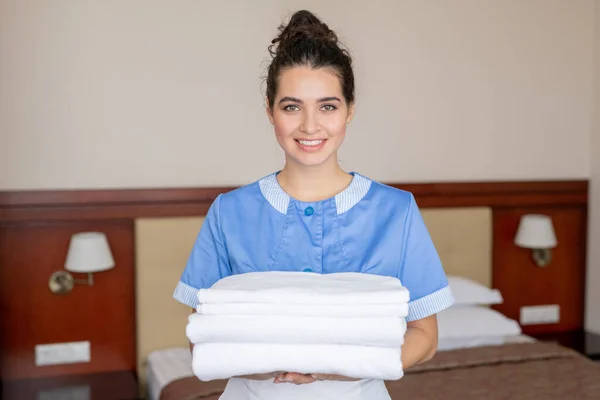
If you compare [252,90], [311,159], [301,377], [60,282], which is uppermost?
[252,90]

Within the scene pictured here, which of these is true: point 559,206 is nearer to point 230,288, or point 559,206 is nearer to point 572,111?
point 572,111

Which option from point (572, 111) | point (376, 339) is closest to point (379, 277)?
point (376, 339)

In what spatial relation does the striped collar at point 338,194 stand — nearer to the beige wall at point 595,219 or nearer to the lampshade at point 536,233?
the lampshade at point 536,233

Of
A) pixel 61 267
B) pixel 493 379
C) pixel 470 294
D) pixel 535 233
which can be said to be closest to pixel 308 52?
pixel 493 379

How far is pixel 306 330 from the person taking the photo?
3.21 feet

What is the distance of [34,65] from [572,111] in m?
2.72

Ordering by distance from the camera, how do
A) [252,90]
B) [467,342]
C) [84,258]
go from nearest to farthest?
[84,258] → [467,342] → [252,90]

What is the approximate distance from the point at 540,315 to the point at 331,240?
2.65 m

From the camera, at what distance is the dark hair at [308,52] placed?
1.20m

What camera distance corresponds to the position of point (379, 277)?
3.60ft

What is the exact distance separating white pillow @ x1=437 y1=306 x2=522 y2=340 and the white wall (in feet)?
2.35

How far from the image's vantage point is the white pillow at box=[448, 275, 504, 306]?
2.96m

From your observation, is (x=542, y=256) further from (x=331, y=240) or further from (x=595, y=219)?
(x=331, y=240)

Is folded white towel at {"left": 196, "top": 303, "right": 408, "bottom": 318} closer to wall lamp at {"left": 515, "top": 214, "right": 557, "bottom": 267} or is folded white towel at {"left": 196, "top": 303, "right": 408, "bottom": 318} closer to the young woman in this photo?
the young woman
